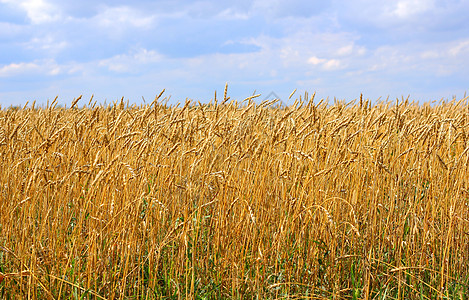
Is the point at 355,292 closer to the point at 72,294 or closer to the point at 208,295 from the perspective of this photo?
the point at 208,295

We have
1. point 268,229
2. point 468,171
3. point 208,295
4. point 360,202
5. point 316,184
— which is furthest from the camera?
point 468,171

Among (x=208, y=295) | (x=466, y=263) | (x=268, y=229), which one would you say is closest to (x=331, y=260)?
(x=268, y=229)

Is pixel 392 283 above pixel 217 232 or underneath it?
underneath

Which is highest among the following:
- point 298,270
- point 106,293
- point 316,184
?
point 316,184

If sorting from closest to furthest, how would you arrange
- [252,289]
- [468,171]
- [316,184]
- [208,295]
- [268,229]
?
[252,289] < [208,295] < [268,229] < [316,184] < [468,171]

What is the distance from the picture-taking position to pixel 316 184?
7.28ft

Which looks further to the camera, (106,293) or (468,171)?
Answer: (468,171)

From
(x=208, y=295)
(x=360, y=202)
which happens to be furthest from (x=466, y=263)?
(x=208, y=295)

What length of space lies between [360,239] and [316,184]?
1.13 ft

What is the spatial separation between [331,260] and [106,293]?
104 centimetres

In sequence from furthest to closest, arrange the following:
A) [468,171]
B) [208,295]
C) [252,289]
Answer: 1. [468,171]
2. [208,295]
3. [252,289]

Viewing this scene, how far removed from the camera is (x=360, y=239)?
2.12m

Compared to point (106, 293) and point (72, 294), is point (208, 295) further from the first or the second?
point (72, 294)

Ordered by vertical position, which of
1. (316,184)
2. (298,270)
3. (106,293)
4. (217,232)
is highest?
(316,184)
